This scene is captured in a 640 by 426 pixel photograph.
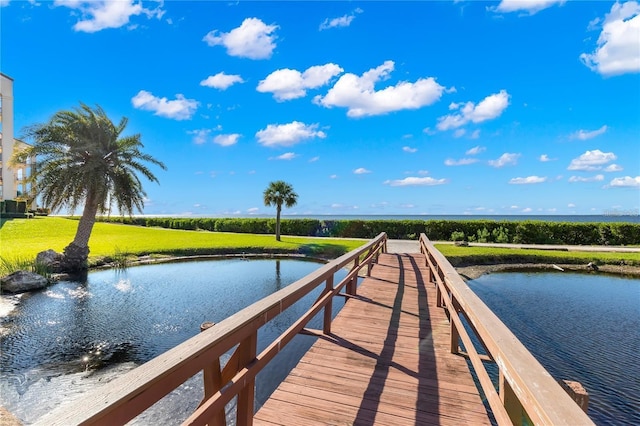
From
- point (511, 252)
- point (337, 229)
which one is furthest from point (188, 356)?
point (337, 229)

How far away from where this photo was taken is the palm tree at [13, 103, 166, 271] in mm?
A: 15359

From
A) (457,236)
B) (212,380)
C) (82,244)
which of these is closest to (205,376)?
(212,380)

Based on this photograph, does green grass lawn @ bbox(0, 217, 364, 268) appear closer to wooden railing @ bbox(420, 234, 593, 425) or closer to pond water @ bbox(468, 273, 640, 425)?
pond water @ bbox(468, 273, 640, 425)

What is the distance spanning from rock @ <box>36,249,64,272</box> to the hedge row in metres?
19.6

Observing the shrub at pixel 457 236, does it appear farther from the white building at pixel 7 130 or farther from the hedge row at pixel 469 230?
the white building at pixel 7 130

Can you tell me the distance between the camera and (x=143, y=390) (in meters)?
1.24

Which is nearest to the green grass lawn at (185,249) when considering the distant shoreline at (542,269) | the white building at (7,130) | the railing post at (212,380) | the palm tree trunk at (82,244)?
the distant shoreline at (542,269)

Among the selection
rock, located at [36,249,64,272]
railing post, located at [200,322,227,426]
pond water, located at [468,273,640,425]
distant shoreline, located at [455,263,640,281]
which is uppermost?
railing post, located at [200,322,227,426]

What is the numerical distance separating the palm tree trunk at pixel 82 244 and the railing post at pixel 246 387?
672 inches

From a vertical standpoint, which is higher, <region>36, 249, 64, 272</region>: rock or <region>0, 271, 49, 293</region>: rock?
<region>36, 249, 64, 272</region>: rock

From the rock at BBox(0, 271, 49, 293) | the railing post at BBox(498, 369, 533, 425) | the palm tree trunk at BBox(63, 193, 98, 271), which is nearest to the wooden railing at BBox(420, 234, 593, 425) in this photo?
the railing post at BBox(498, 369, 533, 425)

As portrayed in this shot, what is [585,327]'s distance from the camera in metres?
8.66

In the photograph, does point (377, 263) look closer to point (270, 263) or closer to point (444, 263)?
point (444, 263)

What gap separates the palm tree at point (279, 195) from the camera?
85.1 feet
